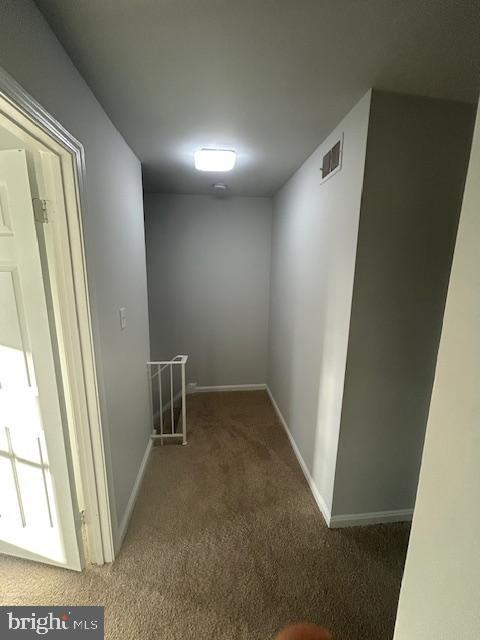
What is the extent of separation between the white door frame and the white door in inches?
2.6

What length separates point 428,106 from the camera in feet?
4.14

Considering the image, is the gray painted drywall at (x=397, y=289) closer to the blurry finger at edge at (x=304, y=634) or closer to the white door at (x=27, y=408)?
the blurry finger at edge at (x=304, y=634)

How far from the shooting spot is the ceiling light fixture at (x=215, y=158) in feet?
6.07

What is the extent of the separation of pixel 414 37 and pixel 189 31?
0.79 meters

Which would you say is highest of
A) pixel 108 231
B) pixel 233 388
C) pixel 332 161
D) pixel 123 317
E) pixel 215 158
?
pixel 215 158

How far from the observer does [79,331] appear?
1.20m

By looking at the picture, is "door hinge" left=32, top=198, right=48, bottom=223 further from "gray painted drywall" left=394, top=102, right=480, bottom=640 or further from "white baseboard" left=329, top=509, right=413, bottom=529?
"white baseboard" left=329, top=509, right=413, bottom=529

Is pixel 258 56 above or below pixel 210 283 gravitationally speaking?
above

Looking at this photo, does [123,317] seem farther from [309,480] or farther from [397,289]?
[309,480]

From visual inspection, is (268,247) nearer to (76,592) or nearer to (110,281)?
(110,281)

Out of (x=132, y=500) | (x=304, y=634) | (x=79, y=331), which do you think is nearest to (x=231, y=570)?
(x=304, y=634)

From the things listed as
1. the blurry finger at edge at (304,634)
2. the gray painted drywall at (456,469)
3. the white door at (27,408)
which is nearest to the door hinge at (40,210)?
the white door at (27,408)

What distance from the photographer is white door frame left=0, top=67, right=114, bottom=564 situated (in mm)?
954

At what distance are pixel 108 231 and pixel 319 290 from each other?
4.44 feet
